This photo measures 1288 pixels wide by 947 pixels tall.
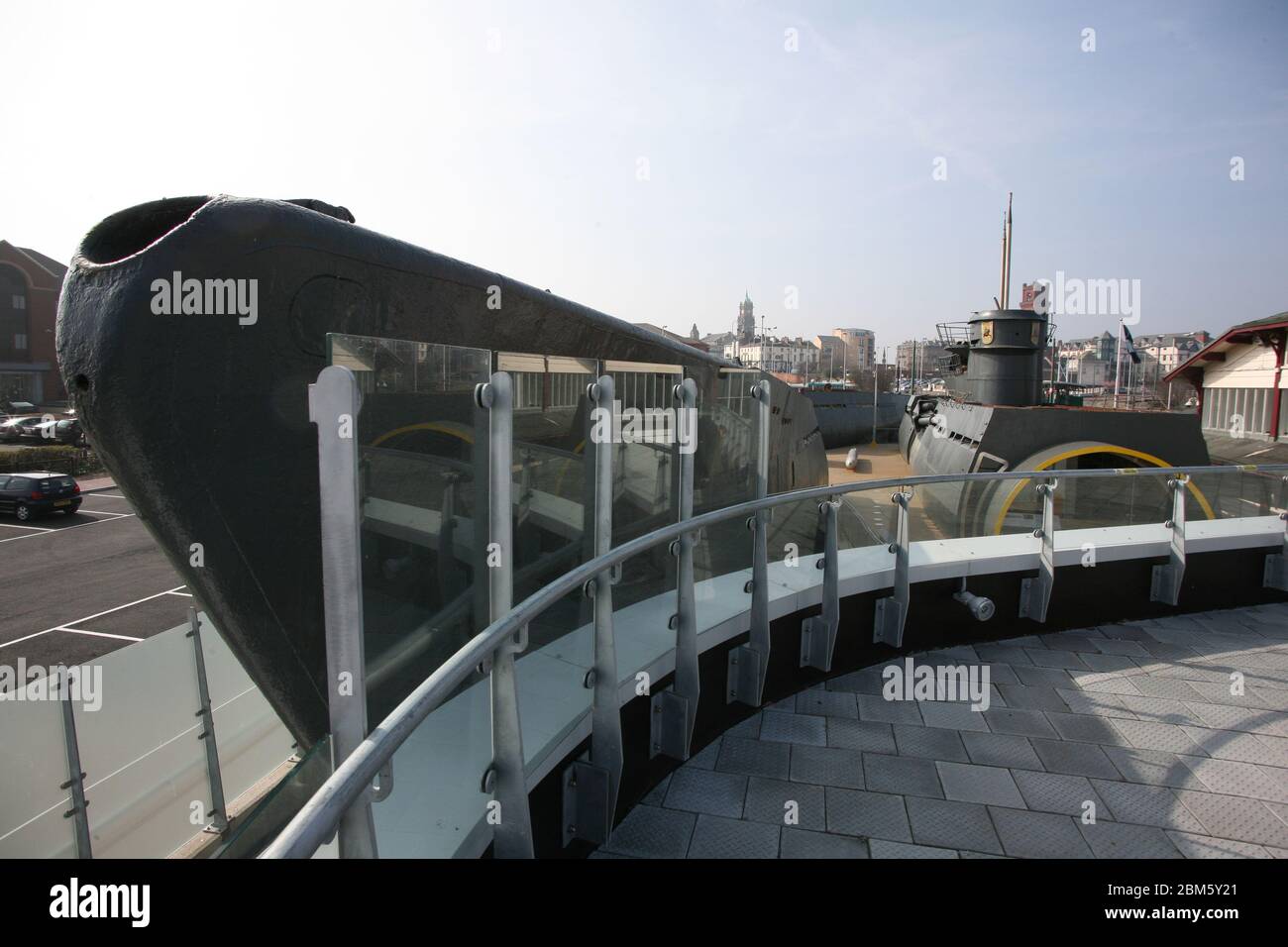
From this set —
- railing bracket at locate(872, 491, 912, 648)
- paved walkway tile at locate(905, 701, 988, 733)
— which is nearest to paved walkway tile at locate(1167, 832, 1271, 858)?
paved walkway tile at locate(905, 701, 988, 733)

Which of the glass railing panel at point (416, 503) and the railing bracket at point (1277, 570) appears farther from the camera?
the railing bracket at point (1277, 570)

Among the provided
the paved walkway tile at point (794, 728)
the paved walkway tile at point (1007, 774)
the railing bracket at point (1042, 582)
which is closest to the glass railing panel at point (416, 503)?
the paved walkway tile at point (1007, 774)

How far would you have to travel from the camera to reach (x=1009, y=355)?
21.7 meters

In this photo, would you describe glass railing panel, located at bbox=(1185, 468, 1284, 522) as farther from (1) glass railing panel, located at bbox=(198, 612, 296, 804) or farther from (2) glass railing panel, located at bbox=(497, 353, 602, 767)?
(1) glass railing panel, located at bbox=(198, 612, 296, 804)

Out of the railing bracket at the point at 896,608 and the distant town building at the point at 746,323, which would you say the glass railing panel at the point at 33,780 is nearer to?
the railing bracket at the point at 896,608

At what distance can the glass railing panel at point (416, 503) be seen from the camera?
6.59 feet

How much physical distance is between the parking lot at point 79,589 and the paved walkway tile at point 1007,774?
1047cm

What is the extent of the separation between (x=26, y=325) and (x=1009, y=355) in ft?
194

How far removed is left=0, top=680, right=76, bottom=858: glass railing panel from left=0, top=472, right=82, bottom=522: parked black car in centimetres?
2360

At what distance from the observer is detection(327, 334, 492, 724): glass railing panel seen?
201 cm

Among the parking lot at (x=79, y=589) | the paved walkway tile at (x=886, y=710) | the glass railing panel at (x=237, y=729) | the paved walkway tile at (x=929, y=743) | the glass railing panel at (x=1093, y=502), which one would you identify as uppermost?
the glass railing panel at (x=1093, y=502)
